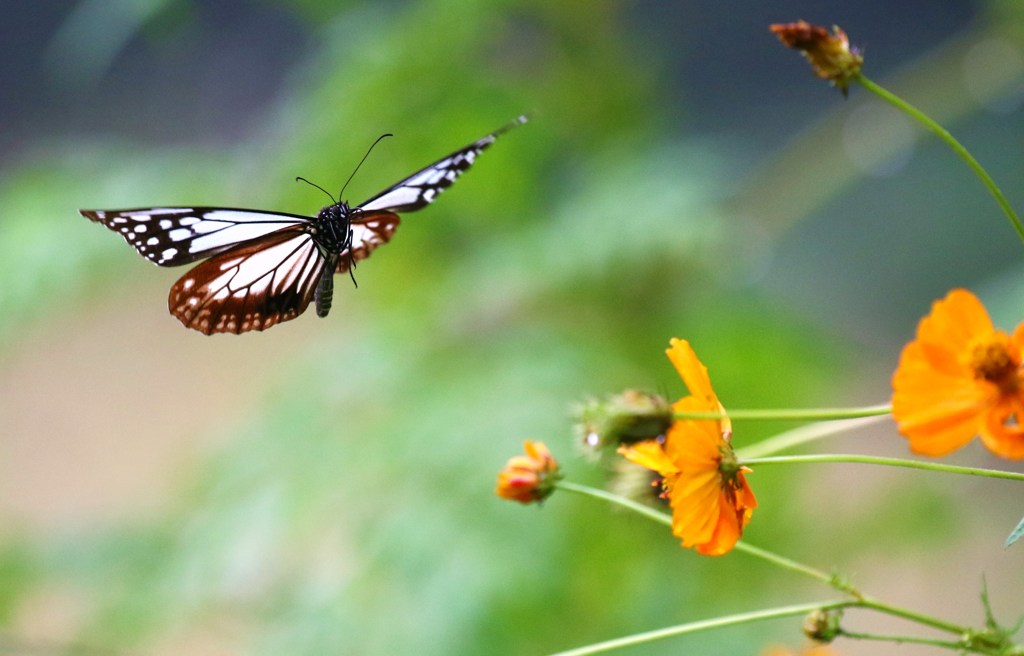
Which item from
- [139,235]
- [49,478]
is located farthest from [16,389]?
[139,235]

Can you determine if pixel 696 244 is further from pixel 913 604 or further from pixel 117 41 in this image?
pixel 913 604

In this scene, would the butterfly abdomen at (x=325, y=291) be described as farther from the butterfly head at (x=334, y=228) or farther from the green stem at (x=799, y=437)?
the green stem at (x=799, y=437)

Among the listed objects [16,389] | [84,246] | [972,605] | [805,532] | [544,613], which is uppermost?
[16,389]

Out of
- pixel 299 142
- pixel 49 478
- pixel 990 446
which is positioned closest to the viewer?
pixel 990 446

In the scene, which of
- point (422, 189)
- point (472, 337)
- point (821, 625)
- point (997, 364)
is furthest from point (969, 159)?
point (472, 337)

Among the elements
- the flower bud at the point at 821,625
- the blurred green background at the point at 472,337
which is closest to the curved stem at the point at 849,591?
the flower bud at the point at 821,625
